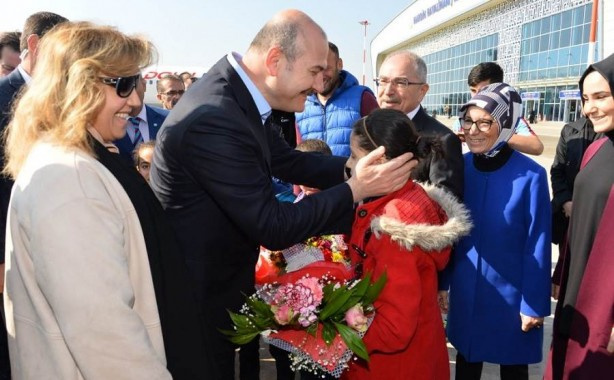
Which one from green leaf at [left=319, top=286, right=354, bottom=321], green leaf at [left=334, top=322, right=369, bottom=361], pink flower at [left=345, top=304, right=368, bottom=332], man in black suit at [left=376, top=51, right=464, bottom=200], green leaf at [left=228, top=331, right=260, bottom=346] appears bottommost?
green leaf at [left=228, top=331, right=260, bottom=346]

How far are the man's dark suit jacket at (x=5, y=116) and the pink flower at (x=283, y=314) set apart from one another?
5.41ft

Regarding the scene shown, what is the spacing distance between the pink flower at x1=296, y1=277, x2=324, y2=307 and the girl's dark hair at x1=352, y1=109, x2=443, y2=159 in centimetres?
66

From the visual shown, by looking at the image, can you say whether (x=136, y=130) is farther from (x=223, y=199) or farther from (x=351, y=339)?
(x=351, y=339)

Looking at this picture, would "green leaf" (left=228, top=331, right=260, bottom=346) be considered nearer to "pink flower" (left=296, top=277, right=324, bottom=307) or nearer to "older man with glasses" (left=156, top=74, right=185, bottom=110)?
"pink flower" (left=296, top=277, right=324, bottom=307)

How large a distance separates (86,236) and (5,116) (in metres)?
2.04

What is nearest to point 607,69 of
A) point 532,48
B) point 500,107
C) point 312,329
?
point 500,107

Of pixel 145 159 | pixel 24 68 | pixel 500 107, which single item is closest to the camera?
pixel 500 107

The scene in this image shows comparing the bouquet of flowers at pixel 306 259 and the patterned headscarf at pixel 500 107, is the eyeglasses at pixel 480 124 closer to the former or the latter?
the patterned headscarf at pixel 500 107

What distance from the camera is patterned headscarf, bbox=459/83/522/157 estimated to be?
3.07 m

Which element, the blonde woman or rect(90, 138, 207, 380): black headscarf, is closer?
the blonde woman

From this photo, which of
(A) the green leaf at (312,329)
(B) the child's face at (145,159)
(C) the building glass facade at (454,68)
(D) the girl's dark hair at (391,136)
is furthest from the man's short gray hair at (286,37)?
(C) the building glass facade at (454,68)

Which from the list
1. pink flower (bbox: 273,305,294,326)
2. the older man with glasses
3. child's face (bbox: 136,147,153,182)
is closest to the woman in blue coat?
pink flower (bbox: 273,305,294,326)

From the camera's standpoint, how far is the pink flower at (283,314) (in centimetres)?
196

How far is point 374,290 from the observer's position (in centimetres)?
199
